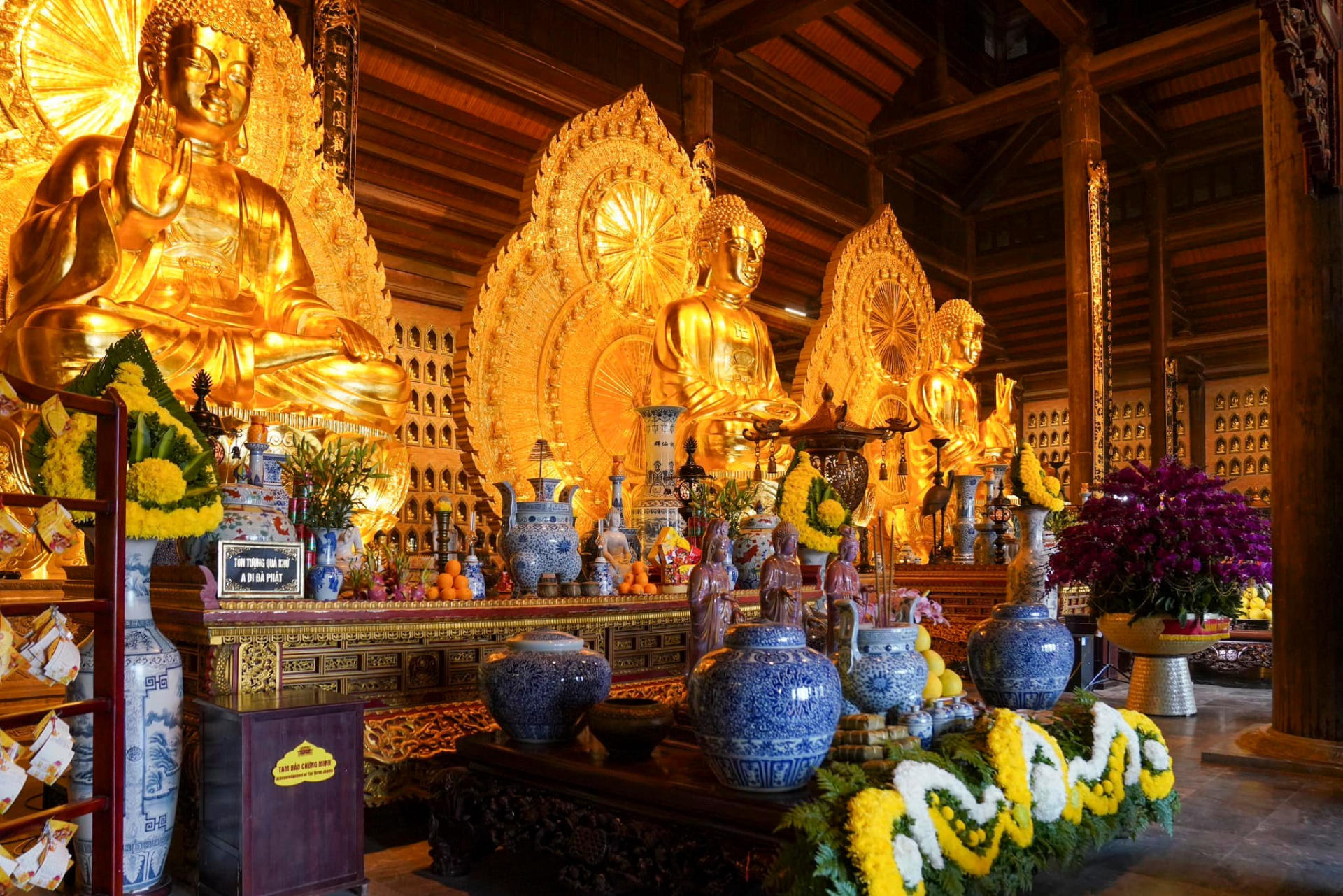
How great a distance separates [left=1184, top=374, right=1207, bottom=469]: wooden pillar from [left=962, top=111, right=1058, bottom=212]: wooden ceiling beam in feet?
9.25

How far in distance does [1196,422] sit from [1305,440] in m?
8.02

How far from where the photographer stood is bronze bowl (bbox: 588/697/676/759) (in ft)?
6.89

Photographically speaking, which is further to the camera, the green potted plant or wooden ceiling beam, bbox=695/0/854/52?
wooden ceiling beam, bbox=695/0/854/52

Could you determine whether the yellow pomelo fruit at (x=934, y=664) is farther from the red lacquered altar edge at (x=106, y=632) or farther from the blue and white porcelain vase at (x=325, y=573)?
the red lacquered altar edge at (x=106, y=632)

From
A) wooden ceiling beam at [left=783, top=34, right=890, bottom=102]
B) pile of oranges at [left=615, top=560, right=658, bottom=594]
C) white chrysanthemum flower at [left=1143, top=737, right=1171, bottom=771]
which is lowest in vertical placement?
white chrysanthemum flower at [left=1143, top=737, right=1171, bottom=771]

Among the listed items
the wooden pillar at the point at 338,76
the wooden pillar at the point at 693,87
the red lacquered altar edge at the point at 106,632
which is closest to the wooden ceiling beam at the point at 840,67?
the wooden pillar at the point at 693,87

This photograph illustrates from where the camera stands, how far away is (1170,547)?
3914 millimetres

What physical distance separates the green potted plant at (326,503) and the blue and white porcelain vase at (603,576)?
0.82m

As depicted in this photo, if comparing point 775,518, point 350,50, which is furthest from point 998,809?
point 350,50

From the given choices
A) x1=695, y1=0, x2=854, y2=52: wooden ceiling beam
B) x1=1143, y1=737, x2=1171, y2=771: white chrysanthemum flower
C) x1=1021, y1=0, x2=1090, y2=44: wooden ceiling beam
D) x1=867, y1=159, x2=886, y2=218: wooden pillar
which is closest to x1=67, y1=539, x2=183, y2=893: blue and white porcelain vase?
x1=1143, y1=737, x2=1171, y2=771: white chrysanthemum flower

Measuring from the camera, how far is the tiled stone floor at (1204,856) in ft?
6.95

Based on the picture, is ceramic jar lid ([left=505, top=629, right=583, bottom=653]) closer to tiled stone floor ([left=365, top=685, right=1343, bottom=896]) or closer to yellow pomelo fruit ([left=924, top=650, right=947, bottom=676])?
tiled stone floor ([left=365, top=685, right=1343, bottom=896])

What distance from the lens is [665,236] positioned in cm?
618

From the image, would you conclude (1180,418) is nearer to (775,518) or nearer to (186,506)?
(775,518)
